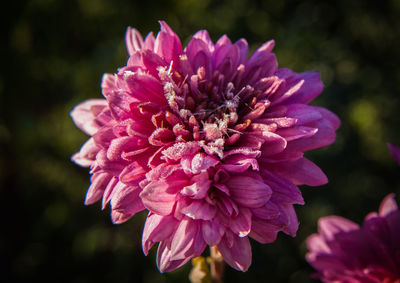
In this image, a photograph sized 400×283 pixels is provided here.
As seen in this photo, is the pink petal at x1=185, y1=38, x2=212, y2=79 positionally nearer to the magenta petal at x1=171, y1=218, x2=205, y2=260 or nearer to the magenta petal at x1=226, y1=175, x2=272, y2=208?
the magenta petal at x1=226, y1=175, x2=272, y2=208

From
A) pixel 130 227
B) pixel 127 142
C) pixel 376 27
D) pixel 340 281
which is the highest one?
pixel 127 142

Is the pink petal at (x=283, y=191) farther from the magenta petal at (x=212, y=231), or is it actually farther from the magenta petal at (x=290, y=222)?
the magenta petal at (x=212, y=231)

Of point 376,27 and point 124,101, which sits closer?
point 124,101

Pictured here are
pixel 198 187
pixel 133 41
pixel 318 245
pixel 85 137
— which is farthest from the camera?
pixel 85 137

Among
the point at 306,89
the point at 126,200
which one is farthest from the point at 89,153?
the point at 306,89

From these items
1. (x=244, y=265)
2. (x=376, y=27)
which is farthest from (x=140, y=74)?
(x=376, y=27)

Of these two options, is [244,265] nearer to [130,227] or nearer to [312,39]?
[130,227]

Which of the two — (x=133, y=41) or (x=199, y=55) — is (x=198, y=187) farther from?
(x=133, y=41)

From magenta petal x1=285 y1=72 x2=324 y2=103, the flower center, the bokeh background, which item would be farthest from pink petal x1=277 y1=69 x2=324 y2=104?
the bokeh background
